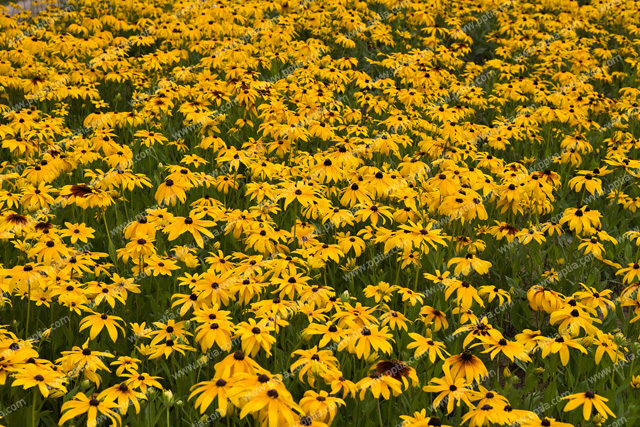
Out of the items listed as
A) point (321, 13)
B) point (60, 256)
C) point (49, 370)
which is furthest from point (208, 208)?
point (321, 13)

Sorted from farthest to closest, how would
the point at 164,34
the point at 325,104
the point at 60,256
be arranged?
the point at 164,34 < the point at 325,104 < the point at 60,256

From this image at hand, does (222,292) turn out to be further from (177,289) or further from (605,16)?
(605,16)

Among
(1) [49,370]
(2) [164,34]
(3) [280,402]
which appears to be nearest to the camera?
(3) [280,402]

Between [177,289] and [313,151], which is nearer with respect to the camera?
[177,289]

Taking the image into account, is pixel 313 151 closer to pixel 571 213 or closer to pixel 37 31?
pixel 571 213

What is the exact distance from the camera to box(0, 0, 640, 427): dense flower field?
400 centimetres

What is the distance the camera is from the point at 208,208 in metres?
5.96

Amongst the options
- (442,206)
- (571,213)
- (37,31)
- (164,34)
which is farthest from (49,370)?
(37,31)

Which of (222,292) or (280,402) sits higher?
(280,402)

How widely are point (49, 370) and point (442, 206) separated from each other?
349cm

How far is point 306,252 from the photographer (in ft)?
17.4

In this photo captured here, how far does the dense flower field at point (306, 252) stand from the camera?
4.00m

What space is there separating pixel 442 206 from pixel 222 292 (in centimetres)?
221

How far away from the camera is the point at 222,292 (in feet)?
15.1
